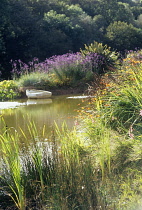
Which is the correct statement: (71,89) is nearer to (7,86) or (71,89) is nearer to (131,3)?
(7,86)

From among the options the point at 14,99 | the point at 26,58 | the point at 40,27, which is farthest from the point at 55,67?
the point at 40,27

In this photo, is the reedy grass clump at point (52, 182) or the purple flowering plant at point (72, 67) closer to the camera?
the reedy grass clump at point (52, 182)

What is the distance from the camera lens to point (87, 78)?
1524 cm

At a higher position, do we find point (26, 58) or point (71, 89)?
point (26, 58)

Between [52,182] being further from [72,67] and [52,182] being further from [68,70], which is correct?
[72,67]

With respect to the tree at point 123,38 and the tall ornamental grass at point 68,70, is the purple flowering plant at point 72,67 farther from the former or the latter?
the tree at point 123,38

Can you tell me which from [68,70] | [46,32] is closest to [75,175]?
[68,70]

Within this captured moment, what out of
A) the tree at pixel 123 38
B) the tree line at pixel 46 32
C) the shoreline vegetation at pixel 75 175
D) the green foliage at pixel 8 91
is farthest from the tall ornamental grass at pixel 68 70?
the shoreline vegetation at pixel 75 175

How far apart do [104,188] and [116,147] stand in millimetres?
998

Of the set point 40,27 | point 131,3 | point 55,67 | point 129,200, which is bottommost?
point 129,200

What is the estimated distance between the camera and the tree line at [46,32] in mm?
Answer: 22234

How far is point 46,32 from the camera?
23.5 metres

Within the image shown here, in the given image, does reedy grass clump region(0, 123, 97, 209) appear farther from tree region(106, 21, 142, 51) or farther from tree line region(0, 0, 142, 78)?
tree region(106, 21, 142, 51)

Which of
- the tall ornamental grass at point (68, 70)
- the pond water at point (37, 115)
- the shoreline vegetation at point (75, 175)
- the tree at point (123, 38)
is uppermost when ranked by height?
the tree at point (123, 38)
